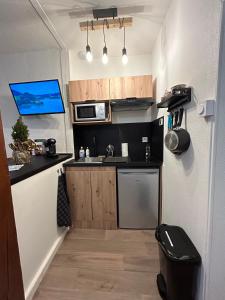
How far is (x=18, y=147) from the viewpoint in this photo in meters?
1.76

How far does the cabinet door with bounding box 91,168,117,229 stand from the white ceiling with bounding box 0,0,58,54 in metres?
1.84

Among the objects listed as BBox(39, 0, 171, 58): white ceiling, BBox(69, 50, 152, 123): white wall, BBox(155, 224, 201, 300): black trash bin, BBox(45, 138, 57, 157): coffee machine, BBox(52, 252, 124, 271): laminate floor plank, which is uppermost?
BBox(39, 0, 171, 58): white ceiling

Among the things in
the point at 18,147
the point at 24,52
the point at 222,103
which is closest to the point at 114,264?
the point at 18,147

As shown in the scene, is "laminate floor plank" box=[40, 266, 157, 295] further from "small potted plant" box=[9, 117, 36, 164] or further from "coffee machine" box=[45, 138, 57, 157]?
"coffee machine" box=[45, 138, 57, 157]

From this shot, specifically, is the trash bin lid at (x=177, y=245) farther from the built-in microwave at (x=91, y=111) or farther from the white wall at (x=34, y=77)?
the white wall at (x=34, y=77)

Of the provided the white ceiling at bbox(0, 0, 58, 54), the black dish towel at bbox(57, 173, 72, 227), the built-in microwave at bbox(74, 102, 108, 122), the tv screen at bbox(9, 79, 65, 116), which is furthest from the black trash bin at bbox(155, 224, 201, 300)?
the white ceiling at bbox(0, 0, 58, 54)

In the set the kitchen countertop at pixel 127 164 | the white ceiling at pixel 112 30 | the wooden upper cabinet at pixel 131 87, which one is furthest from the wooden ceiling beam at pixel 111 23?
the kitchen countertop at pixel 127 164

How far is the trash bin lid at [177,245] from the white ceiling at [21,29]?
91.1 inches

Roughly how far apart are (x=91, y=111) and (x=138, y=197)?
4.41 feet

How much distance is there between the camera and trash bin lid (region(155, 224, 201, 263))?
100 centimetres

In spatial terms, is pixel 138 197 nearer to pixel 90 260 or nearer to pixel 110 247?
pixel 110 247

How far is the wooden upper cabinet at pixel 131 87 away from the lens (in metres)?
2.19

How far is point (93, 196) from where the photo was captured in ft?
7.20

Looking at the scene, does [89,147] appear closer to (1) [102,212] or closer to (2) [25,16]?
(1) [102,212]
